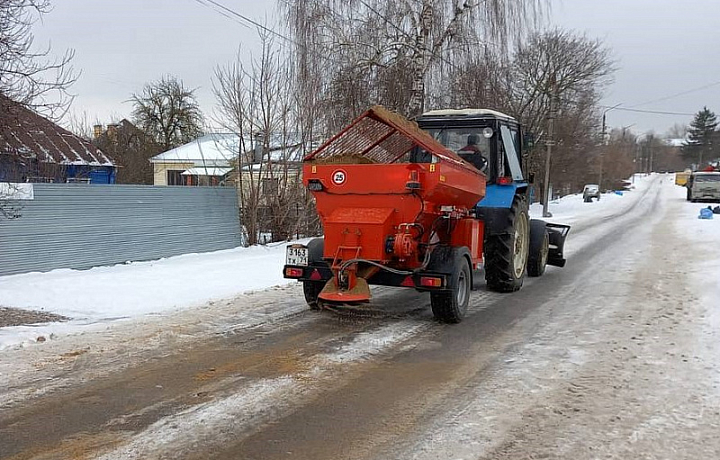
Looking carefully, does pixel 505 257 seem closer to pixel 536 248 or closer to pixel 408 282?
pixel 536 248

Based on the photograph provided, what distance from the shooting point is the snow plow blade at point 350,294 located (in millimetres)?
7090

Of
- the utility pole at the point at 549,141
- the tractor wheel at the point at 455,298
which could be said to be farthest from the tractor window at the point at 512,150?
the utility pole at the point at 549,141

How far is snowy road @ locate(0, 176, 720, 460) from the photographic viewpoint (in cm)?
417

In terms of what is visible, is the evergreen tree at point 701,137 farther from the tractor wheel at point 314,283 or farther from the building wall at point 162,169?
the tractor wheel at point 314,283

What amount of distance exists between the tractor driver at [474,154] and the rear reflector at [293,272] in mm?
3267

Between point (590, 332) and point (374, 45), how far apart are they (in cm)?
1188

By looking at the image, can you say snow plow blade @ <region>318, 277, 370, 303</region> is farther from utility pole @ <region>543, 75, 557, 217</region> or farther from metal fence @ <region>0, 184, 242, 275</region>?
utility pole @ <region>543, 75, 557, 217</region>

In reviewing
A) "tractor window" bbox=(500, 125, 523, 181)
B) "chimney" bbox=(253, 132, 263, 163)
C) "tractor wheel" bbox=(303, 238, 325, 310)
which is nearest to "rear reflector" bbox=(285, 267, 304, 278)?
"tractor wheel" bbox=(303, 238, 325, 310)

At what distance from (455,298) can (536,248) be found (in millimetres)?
4473

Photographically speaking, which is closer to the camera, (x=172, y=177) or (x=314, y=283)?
(x=314, y=283)

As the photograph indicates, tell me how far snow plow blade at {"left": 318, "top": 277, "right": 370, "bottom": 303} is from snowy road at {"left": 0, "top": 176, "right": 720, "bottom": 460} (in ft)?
1.24

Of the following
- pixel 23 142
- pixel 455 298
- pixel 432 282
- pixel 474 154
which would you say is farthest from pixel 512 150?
pixel 23 142

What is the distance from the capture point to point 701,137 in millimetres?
102375

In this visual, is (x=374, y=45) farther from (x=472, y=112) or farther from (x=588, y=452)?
(x=588, y=452)
